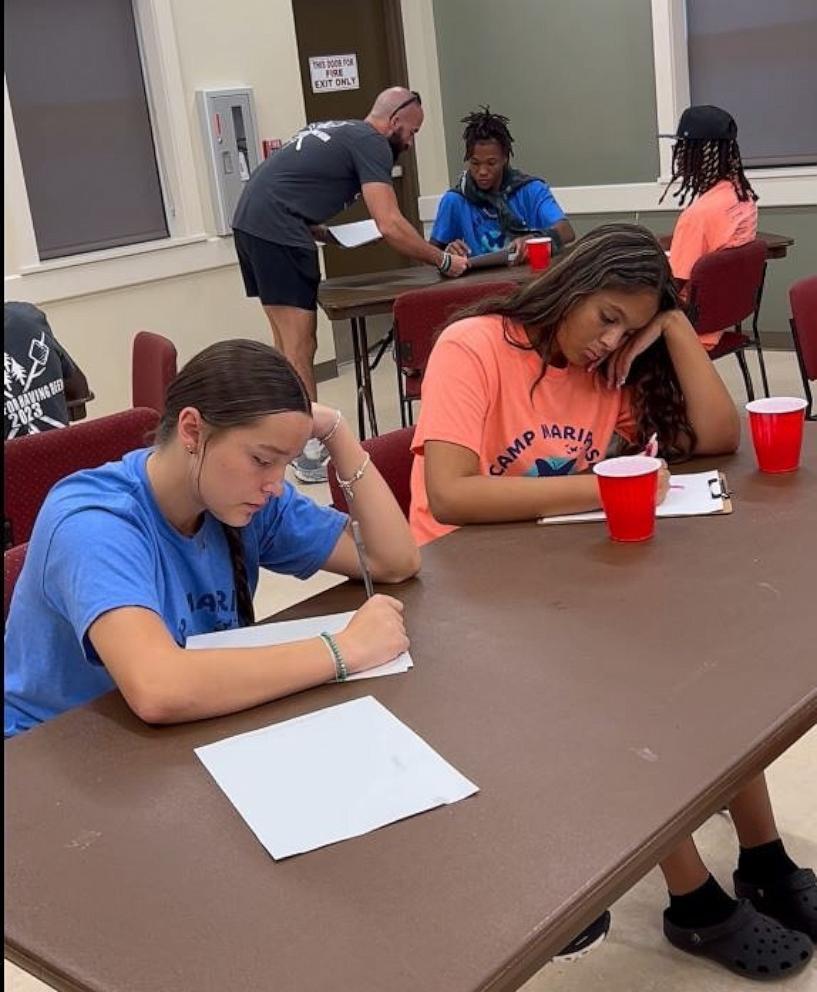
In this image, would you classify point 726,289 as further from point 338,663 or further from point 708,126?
point 338,663

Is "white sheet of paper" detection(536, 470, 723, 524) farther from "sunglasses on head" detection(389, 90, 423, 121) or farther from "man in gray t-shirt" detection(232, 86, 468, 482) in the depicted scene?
"sunglasses on head" detection(389, 90, 423, 121)

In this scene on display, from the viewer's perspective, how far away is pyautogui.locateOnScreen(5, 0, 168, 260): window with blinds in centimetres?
507

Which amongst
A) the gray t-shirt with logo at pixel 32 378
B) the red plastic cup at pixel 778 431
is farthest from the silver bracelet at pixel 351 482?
the gray t-shirt with logo at pixel 32 378

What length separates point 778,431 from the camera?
1874 mm

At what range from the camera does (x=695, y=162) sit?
4426 mm

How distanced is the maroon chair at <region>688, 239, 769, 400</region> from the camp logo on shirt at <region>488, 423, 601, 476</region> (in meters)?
1.96

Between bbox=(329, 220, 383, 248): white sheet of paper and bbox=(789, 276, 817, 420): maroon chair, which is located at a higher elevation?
bbox=(329, 220, 383, 248): white sheet of paper

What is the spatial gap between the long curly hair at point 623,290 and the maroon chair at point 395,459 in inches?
9.3

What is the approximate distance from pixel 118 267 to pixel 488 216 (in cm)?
168

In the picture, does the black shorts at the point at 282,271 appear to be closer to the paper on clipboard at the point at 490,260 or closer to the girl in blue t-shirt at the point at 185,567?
the paper on clipboard at the point at 490,260

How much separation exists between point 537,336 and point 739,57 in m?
4.69

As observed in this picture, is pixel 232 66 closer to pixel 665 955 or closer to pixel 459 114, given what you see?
pixel 459 114

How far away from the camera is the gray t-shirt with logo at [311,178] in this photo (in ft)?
14.8

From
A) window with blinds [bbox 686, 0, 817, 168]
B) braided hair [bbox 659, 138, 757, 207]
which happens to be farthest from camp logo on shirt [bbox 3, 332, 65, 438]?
window with blinds [bbox 686, 0, 817, 168]
